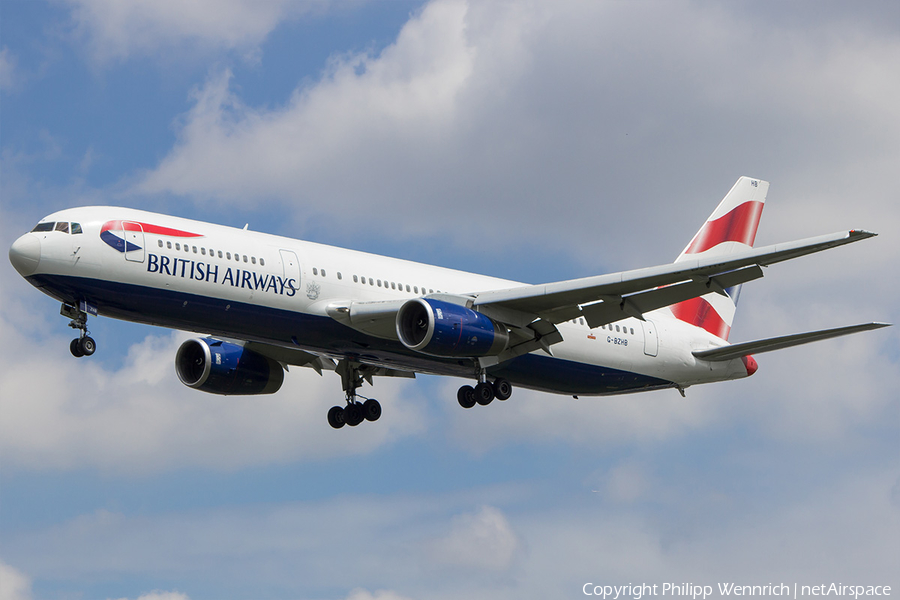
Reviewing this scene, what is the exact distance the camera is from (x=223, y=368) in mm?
39375

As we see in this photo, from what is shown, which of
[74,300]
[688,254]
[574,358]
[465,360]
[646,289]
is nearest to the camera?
[74,300]

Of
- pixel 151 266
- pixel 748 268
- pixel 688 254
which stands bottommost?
pixel 748 268

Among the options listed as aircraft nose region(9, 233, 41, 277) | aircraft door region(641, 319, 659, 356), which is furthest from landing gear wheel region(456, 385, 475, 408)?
aircraft nose region(9, 233, 41, 277)

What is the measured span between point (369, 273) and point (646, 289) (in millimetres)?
8605

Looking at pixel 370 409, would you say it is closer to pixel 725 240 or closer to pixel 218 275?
pixel 218 275

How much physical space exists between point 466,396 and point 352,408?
5880 mm

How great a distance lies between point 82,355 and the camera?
3052cm

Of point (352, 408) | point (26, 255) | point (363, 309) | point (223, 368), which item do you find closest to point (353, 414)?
point (352, 408)

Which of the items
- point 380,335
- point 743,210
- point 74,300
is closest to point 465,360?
point 380,335

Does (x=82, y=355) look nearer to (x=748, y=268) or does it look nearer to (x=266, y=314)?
(x=266, y=314)

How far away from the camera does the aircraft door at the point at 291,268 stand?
106 ft

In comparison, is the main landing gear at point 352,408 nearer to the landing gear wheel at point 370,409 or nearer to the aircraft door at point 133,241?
the landing gear wheel at point 370,409

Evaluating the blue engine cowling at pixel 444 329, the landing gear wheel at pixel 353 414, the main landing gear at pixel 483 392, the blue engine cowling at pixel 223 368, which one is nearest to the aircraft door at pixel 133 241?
the blue engine cowling at pixel 444 329

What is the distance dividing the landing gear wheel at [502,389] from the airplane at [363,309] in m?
0.05
